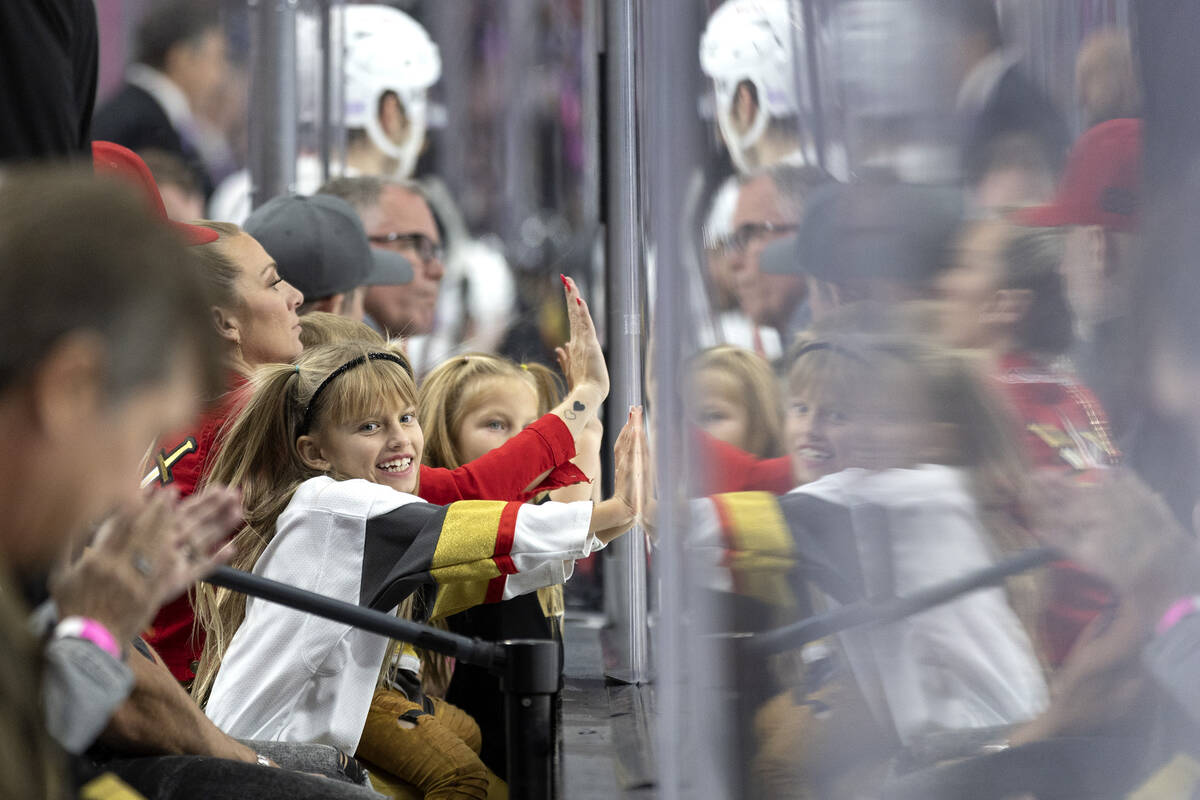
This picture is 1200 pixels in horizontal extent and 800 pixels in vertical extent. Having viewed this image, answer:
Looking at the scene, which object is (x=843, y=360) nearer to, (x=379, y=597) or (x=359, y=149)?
(x=379, y=597)

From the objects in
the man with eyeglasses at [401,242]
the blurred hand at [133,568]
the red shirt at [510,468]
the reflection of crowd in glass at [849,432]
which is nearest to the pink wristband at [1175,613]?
the reflection of crowd in glass at [849,432]

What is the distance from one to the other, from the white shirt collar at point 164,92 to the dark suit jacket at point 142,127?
0.01 metres

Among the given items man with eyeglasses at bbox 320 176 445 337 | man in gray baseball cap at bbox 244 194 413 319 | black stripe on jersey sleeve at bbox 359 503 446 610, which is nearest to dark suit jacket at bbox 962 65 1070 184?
black stripe on jersey sleeve at bbox 359 503 446 610

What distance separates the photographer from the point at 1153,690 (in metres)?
0.40

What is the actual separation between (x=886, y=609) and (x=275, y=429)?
99 centimetres

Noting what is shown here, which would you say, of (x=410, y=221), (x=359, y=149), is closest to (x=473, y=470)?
(x=410, y=221)

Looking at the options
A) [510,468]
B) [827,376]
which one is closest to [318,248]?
[510,468]

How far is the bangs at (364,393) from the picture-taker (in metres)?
1.38

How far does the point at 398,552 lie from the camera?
1.21 m

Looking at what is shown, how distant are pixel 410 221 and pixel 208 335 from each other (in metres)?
2.40

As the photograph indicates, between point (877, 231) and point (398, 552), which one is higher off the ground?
point (877, 231)

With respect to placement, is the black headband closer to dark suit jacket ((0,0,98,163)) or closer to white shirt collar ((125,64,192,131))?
dark suit jacket ((0,0,98,163))

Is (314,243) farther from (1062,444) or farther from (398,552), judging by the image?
(1062,444)

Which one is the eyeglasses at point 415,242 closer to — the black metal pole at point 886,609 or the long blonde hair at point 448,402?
the long blonde hair at point 448,402
